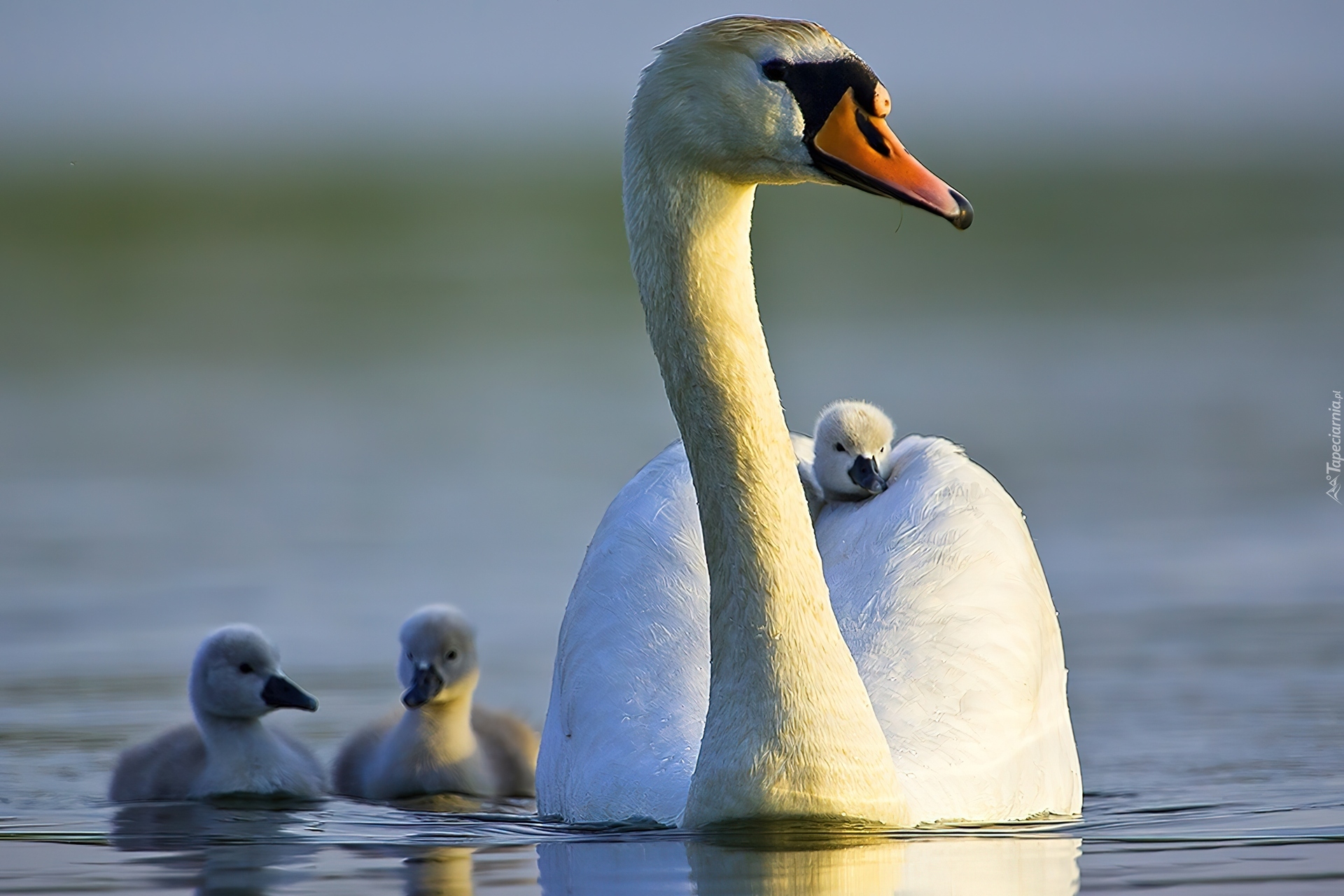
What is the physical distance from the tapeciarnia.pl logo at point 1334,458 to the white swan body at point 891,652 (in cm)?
491

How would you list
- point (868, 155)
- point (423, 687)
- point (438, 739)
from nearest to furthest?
1. point (868, 155)
2. point (423, 687)
3. point (438, 739)

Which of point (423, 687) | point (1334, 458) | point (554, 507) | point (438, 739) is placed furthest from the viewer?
point (1334, 458)

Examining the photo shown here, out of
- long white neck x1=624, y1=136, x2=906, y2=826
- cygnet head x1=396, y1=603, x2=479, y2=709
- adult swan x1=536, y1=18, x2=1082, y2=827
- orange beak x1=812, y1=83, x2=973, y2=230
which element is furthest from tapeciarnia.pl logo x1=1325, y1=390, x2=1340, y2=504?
orange beak x1=812, y1=83, x2=973, y2=230

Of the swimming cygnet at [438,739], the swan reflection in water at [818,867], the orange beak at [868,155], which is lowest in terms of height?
the swan reflection in water at [818,867]

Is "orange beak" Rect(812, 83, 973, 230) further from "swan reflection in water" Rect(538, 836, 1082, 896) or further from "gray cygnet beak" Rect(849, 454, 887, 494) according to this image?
"gray cygnet beak" Rect(849, 454, 887, 494)

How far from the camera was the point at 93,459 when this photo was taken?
14148mm

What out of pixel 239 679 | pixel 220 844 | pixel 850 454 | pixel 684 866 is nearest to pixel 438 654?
Answer: pixel 239 679

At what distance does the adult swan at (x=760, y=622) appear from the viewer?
19.0 feet

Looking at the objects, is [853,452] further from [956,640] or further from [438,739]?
[438,739]

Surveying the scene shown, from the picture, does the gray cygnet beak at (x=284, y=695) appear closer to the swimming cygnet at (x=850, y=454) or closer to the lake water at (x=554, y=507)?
the lake water at (x=554, y=507)

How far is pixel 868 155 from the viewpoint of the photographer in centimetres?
569

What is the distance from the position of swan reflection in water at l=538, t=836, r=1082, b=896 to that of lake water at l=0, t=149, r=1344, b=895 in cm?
2

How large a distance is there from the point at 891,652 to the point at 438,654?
2.36 metres

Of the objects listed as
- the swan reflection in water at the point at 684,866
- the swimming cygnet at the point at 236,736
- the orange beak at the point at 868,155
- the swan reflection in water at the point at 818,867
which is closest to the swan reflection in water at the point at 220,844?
the swan reflection in water at the point at 684,866
